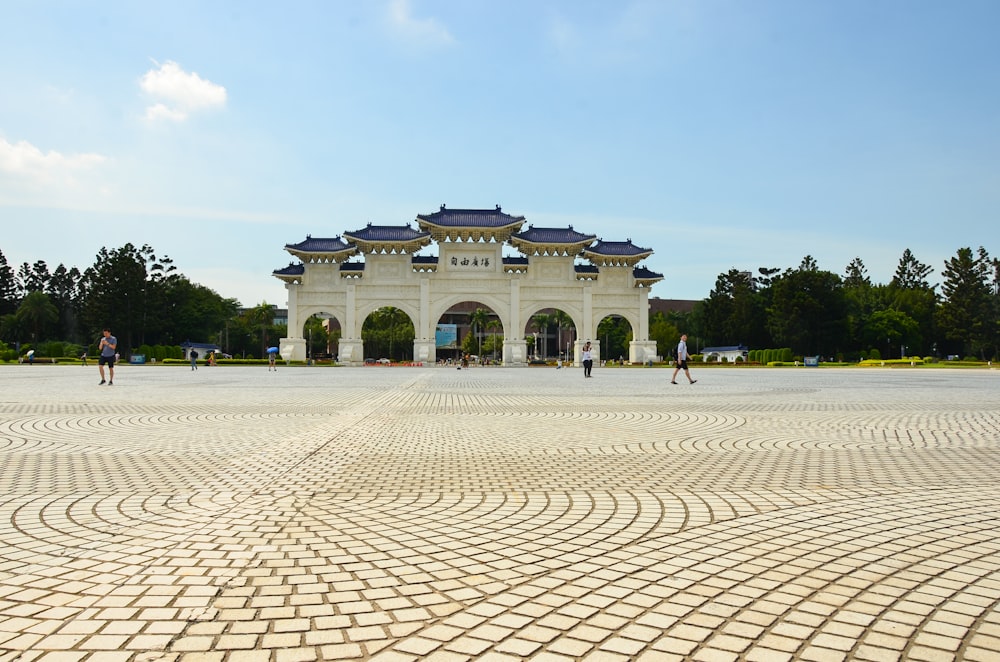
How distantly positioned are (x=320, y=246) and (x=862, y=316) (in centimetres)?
5321

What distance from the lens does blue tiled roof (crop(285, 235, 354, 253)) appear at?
57.7 meters

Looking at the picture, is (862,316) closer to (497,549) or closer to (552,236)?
(552,236)

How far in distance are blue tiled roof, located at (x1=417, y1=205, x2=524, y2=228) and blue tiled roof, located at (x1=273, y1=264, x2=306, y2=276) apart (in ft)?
34.6

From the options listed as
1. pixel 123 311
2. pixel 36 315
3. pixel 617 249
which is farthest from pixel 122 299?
pixel 617 249

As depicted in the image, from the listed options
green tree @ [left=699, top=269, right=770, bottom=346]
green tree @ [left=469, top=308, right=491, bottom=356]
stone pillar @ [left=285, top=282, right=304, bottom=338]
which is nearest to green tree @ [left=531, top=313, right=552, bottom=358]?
green tree @ [left=469, top=308, right=491, bottom=356]

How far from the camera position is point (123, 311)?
64.2m

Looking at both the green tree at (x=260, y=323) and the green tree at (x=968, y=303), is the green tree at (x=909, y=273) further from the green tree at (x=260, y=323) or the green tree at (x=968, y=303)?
the green tree at (x=260, y=323)

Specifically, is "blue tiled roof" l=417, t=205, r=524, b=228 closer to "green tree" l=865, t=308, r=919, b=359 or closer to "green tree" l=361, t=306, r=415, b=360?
"green tree" l=361, t=306, r=415, b=360

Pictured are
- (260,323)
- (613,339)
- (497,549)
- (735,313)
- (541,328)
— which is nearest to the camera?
(497,549)

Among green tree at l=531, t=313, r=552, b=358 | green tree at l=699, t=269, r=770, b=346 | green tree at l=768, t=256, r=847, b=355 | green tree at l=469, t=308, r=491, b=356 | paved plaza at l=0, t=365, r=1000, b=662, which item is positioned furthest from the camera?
green tree at l=531, t=313, r=552, b=358

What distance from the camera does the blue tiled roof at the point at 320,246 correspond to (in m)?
57.7

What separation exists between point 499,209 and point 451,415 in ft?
161

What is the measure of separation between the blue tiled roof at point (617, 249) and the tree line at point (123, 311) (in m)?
40.6

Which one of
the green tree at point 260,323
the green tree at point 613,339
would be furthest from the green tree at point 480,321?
the green tree at point 260,323
